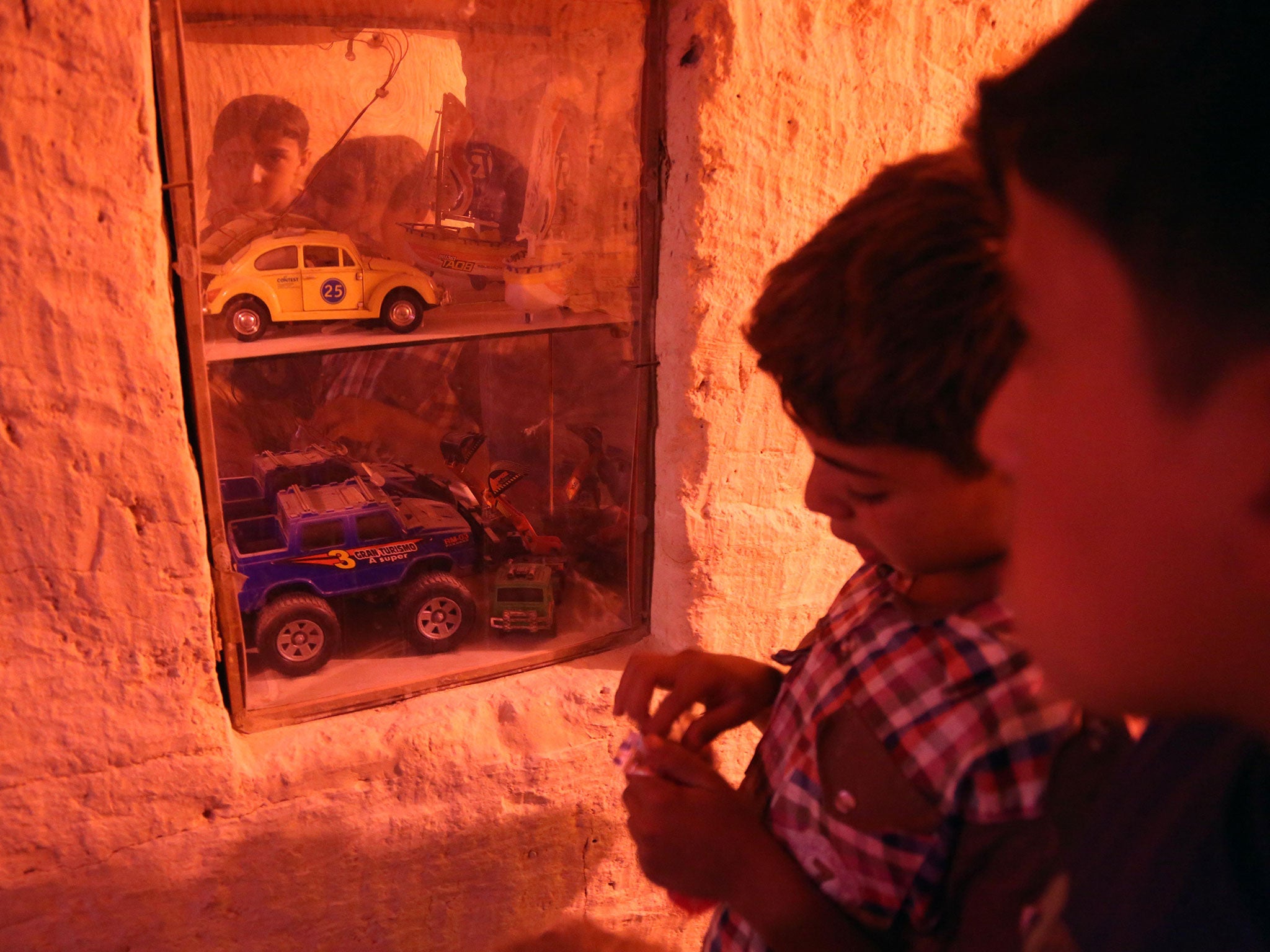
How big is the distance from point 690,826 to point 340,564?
842mm

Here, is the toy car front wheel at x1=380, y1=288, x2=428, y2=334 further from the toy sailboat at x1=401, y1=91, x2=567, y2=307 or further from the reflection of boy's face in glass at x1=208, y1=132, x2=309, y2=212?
the reflection of boy's face in glass at x1=208, y1=132, x2=309, y2=212

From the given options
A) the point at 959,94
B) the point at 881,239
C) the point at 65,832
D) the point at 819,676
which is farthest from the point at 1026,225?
the point at 65,832

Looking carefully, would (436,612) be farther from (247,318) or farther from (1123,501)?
(1123,501)

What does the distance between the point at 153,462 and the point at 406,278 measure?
46cm

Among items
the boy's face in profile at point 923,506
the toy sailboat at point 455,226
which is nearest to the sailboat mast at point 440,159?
the toy sailboat at point 455,226

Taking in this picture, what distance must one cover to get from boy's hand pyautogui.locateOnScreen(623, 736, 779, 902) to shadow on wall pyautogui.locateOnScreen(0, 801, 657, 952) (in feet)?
2.47

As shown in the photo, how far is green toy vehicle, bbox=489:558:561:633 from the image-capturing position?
157 centimetres

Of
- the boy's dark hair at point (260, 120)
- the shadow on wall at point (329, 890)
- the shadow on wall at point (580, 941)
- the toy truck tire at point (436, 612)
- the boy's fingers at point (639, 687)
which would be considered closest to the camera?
the boy's fingers at point (639, 687)

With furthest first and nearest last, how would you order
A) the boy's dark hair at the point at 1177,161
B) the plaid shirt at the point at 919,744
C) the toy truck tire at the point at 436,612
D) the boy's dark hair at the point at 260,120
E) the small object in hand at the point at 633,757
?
1. the toy truck tire at the point at 436,612
2. the boy's dark hair at the point at 260,120
3. the small object in hand at the point at 633,757
4. the plaid shirt at the point at 919,744
5. the boy's dark hair at the point at 1177,161

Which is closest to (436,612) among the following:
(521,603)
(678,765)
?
(521,603)

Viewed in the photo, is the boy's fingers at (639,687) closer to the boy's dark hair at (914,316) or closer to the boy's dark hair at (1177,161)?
the boy's dark hair at (914,316)

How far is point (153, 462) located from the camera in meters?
1.16

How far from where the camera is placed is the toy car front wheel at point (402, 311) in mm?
1393

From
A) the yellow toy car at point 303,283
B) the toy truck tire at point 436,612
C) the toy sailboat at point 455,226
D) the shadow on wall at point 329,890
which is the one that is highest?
the toy sailboat at point 455,226
